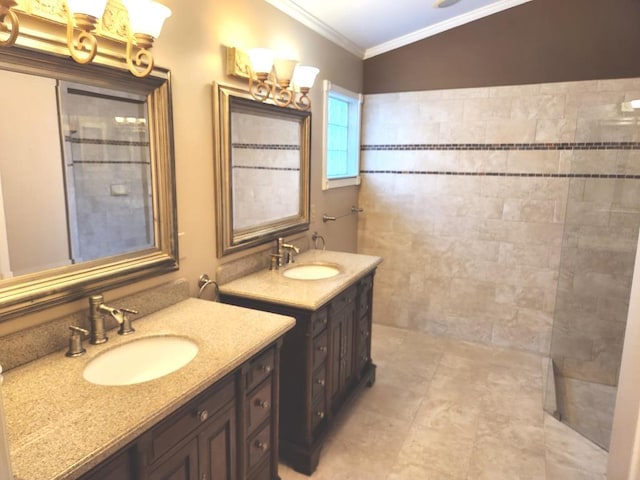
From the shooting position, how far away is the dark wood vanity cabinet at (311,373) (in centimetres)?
202

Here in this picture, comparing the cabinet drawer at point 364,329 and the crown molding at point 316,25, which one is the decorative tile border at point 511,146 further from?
the cabinet drawer at point 364,329

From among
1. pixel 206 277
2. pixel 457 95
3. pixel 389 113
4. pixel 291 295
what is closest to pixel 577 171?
pixel 457 95

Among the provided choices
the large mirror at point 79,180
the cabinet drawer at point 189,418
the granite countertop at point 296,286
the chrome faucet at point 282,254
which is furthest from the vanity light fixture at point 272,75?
the cabinet drawer at point 189,418

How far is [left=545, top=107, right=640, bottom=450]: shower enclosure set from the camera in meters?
2.72

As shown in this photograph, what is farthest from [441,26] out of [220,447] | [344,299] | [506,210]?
[220,447]

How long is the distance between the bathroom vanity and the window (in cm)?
105

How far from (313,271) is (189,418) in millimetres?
1434

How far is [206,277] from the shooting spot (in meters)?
2.07

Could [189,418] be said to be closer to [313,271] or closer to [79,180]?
[79,180]

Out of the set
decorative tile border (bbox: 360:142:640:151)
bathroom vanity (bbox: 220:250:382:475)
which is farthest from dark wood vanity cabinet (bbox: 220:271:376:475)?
decorative tile border (bbox: 360:142:640:151)

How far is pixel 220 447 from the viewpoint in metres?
1.46

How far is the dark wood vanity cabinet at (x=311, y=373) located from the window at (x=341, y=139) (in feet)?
3.85

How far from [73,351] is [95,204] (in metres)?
0.50

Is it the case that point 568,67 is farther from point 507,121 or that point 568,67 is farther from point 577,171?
point 577,171
